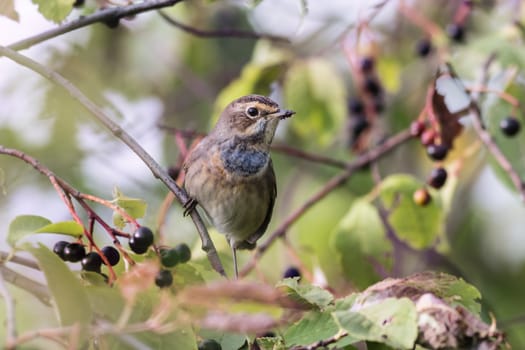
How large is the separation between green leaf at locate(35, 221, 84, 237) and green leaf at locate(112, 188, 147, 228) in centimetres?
22

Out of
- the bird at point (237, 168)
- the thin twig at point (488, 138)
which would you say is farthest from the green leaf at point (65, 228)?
the thin twig at point (488, 138)

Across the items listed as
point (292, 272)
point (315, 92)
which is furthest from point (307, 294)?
point (315, 92)

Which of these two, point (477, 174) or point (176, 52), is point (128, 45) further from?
point (477, 174)

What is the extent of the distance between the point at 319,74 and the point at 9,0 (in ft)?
9.09

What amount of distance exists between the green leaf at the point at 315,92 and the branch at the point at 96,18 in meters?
2.43

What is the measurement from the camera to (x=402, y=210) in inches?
A: 199

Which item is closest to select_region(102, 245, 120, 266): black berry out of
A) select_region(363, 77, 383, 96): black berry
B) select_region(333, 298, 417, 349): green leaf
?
select_region(333, 298, 417, 349): green leaf

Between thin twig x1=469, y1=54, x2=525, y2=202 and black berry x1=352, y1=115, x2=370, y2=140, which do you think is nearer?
thin twig x1=469, y1=54, x2=525, y2=202

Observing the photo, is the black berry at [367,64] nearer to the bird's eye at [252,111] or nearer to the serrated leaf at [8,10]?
the bird's eye at [252,111]

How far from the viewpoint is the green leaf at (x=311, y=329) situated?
248 centimetres

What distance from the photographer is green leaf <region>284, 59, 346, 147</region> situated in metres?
5.81

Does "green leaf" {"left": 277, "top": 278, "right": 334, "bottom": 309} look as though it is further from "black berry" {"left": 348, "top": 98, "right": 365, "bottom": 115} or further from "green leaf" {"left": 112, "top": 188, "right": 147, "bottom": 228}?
"black berry" {"left": 348, "top": 98, "right": 365, "bottom": 115}

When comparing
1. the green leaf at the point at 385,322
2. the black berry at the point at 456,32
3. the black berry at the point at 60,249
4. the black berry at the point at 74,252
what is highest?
the black berry at the point at 456,32

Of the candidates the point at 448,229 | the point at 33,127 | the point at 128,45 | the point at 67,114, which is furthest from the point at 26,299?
the point at 448,229
